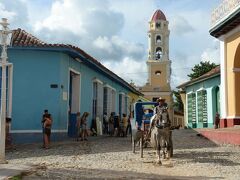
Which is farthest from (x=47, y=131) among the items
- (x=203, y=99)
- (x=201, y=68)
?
(x=201, y=68)

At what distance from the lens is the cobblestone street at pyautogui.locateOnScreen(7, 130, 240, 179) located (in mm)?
9719

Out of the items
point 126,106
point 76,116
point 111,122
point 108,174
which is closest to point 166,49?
point 126,106

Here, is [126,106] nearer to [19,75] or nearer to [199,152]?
[19,75]

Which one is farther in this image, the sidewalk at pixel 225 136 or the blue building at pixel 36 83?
the blue building at pixel 36 83

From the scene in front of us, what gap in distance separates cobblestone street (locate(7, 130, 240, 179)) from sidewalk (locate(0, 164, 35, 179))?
0.84 feet

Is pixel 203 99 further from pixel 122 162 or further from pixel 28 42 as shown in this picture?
pixel 122 162

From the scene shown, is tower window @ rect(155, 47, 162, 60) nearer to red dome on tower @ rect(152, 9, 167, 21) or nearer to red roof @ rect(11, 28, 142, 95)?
red dome on tower @ rect(152, 9, 167, 21)

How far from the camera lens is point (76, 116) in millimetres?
19375

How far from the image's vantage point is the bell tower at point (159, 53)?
5578 centimetres

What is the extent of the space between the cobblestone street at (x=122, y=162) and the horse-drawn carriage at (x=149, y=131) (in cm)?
38

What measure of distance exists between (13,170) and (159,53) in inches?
1924

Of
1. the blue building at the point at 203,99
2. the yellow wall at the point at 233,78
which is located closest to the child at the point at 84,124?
the yellow wall at the point at 233,78

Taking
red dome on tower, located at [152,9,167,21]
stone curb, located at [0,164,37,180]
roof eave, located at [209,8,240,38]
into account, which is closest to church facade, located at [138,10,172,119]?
red dome on tower, located at [152,9,167,21]

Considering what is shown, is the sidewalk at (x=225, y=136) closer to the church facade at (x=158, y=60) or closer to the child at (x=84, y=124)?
the child at (x=84, y=124)
